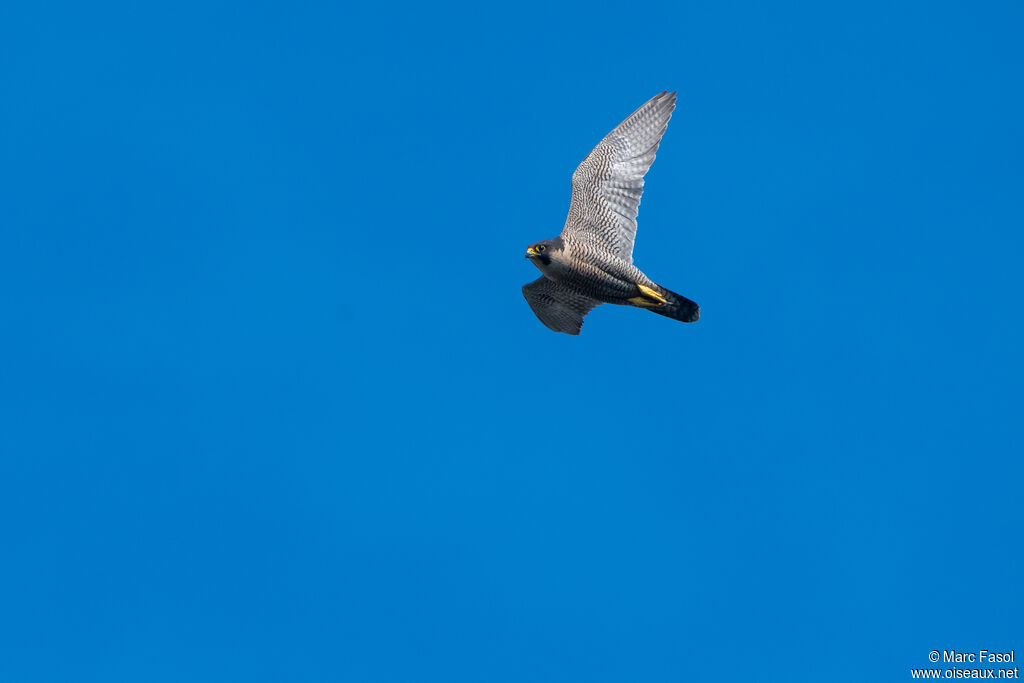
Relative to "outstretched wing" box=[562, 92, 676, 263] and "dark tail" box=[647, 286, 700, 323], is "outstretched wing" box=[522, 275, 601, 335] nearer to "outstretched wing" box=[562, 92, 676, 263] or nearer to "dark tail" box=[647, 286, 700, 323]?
"outstretched wing" box=[562, 92, 676, 263]

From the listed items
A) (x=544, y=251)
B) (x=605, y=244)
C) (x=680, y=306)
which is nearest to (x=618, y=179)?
(x=605, y=244)

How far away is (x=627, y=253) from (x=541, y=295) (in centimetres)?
215

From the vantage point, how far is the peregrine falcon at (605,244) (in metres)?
20.3

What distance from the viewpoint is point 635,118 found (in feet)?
73.6

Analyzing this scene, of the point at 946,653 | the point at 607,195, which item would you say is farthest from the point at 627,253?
the point at 946,653

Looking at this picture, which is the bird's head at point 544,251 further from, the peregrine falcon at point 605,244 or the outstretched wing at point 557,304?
the outstretched wing at point 557,304

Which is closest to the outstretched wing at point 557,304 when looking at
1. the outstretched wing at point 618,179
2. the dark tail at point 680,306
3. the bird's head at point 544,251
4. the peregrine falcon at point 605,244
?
the peregrine falcon at point 605,244

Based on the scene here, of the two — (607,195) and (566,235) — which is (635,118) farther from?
(566,235)

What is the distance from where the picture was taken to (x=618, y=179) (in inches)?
858

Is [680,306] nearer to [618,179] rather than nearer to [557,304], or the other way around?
[557,304]

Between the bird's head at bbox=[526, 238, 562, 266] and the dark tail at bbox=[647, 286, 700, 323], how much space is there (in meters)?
2.11

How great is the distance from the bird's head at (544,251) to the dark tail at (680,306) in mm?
2112

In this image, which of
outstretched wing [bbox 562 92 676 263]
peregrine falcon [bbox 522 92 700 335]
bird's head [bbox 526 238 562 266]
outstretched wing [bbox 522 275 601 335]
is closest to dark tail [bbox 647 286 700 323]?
peregrine falcon [bbox 522 92 700 335]

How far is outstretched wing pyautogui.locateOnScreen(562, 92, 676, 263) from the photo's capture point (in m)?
21.3
